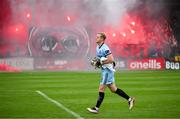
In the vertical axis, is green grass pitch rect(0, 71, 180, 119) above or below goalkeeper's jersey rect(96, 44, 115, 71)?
below

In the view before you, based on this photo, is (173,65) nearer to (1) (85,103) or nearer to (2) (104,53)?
(1) (85,103)

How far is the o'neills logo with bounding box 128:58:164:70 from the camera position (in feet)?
143

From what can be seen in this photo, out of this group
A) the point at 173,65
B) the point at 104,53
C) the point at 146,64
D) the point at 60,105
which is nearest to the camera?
the point at 104,53

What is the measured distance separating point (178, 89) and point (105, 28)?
1044 inches

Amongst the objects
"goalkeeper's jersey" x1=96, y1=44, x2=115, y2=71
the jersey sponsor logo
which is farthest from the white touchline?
the jersey sponsor logo

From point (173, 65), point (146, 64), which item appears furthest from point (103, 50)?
point (146, 64)

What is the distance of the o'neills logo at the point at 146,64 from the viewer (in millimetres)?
43531

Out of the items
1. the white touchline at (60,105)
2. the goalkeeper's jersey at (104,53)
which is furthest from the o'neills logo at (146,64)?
the goalkeeper's jersey at (104,53)

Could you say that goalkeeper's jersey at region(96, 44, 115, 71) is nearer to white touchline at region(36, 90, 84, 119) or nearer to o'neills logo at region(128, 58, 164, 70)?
white touchline at region(36, 90, 84, 119)

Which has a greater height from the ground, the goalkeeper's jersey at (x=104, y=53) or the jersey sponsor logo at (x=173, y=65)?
the goalkeeper's jersey at (x=104, y=53)

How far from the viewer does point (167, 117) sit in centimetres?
1338

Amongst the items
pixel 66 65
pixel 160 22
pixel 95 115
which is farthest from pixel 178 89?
pixel 160 22

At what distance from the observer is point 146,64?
43875mm

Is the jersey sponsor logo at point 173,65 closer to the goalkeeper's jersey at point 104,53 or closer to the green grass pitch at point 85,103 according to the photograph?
the green grass pitch at point 85,103
